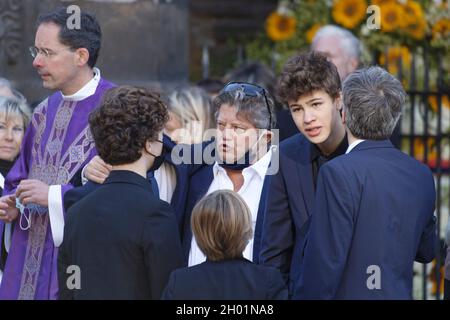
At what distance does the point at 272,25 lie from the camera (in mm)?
9297

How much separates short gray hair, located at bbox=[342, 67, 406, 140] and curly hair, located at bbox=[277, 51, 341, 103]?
0.32 metres

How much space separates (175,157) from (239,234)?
100cm

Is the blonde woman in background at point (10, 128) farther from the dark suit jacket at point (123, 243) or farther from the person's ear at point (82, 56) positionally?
the dark suit jacket at point (123, 243)

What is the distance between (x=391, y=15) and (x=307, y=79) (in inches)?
161

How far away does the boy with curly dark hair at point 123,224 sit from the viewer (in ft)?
12.9

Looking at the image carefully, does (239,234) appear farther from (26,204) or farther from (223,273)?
(26,204)

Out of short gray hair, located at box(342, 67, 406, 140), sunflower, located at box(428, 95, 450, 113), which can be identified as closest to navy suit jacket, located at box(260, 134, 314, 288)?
short gray hair, located at box(342, 67, 406, 140)

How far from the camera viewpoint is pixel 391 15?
27.4ft

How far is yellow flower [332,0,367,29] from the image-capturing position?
28.5 feet

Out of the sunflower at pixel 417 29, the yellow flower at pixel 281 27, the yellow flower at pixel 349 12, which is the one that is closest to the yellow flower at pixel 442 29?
the sunflower at pixel 417 29

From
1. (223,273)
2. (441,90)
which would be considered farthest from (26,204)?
(441,90)

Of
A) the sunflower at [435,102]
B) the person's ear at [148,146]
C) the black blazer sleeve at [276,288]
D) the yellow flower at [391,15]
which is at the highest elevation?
the yellow flower at [391,15]

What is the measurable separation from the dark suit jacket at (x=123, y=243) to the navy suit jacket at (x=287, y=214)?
22.1 inches

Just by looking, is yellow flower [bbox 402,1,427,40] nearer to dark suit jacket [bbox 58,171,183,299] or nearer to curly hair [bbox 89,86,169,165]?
curly hair [bbox 89,86,169,165]
